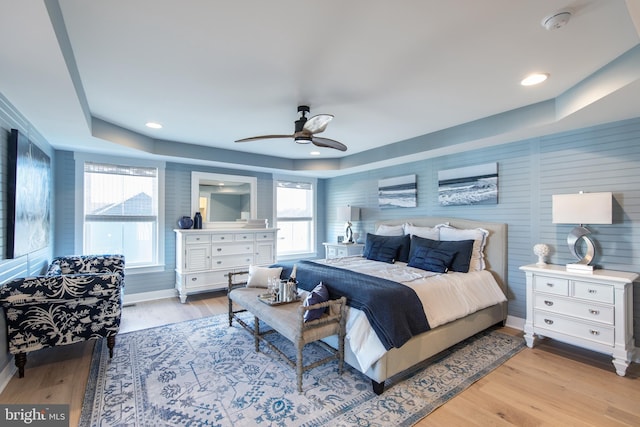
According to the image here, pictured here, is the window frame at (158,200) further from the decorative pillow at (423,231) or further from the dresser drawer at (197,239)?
the decorative pillow at (423,231)

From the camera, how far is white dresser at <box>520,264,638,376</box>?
2.48m

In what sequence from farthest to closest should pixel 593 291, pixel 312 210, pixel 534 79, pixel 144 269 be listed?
pixel 312 210
pixel 144 269
pixel 593 291
pixel 534 79

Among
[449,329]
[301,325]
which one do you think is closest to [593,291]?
[449,329]

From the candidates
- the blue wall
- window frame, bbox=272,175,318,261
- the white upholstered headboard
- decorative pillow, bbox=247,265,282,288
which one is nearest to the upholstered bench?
decorative pillow, bbox=247,265,282,288

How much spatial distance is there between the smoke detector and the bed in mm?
2111

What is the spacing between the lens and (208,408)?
2.06 metres

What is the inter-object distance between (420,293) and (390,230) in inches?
84.0

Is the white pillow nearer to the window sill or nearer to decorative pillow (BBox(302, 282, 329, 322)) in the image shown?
decorative pillow (BBox(302, 282, 329, 322))

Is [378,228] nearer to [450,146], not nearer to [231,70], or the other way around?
[450,146]

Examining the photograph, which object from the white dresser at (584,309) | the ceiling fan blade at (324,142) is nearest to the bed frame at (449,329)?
the white dresser at (584,309)

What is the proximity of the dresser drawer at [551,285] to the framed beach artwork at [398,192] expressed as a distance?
6.67 feet

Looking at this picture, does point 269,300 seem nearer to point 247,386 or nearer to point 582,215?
point 247,386

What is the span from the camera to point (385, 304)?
2.32 metres

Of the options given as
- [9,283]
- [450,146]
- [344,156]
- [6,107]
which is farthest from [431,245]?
[6,107]
